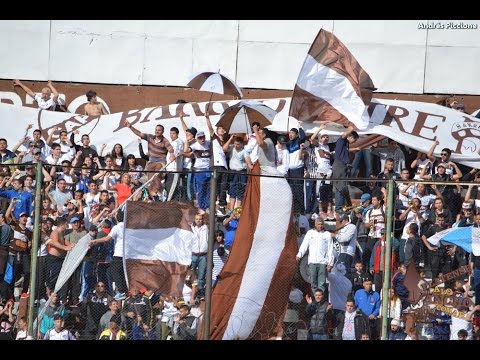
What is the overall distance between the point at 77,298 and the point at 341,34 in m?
11.8

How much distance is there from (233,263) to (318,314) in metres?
1.09

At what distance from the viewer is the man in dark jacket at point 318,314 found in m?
11.7

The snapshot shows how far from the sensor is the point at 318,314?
1178 cm

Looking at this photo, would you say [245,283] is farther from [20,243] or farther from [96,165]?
[96,165]

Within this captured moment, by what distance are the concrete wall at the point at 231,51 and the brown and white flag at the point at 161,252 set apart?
34.8 ft

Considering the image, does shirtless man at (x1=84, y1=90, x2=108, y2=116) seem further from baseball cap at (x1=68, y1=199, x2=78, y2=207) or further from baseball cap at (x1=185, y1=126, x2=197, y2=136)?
baseball cap at (x1=68, y1=199, x2=78, y2=207)

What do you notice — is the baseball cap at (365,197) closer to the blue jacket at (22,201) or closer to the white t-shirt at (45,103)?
the blue jacket at (22,201)

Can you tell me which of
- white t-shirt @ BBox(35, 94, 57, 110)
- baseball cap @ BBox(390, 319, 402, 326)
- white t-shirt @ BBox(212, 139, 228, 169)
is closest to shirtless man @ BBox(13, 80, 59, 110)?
white t-shirt @ BBox(35, 94, 57, 110)

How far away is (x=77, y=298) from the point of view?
39.4ft

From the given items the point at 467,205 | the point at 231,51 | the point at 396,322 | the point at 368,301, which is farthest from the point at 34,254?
the point at 231,51

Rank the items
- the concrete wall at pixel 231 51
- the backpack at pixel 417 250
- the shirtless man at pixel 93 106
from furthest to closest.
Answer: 1. the concrete wall at pixel 231 51
2. the shirtless man at pixel 93 106
3. the backpack at pixel 417 250

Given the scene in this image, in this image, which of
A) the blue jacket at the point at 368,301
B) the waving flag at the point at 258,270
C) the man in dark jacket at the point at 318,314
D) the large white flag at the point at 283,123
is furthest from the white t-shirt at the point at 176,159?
the blue jacket at the point at 368,301

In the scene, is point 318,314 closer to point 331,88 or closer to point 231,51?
point 331,88
